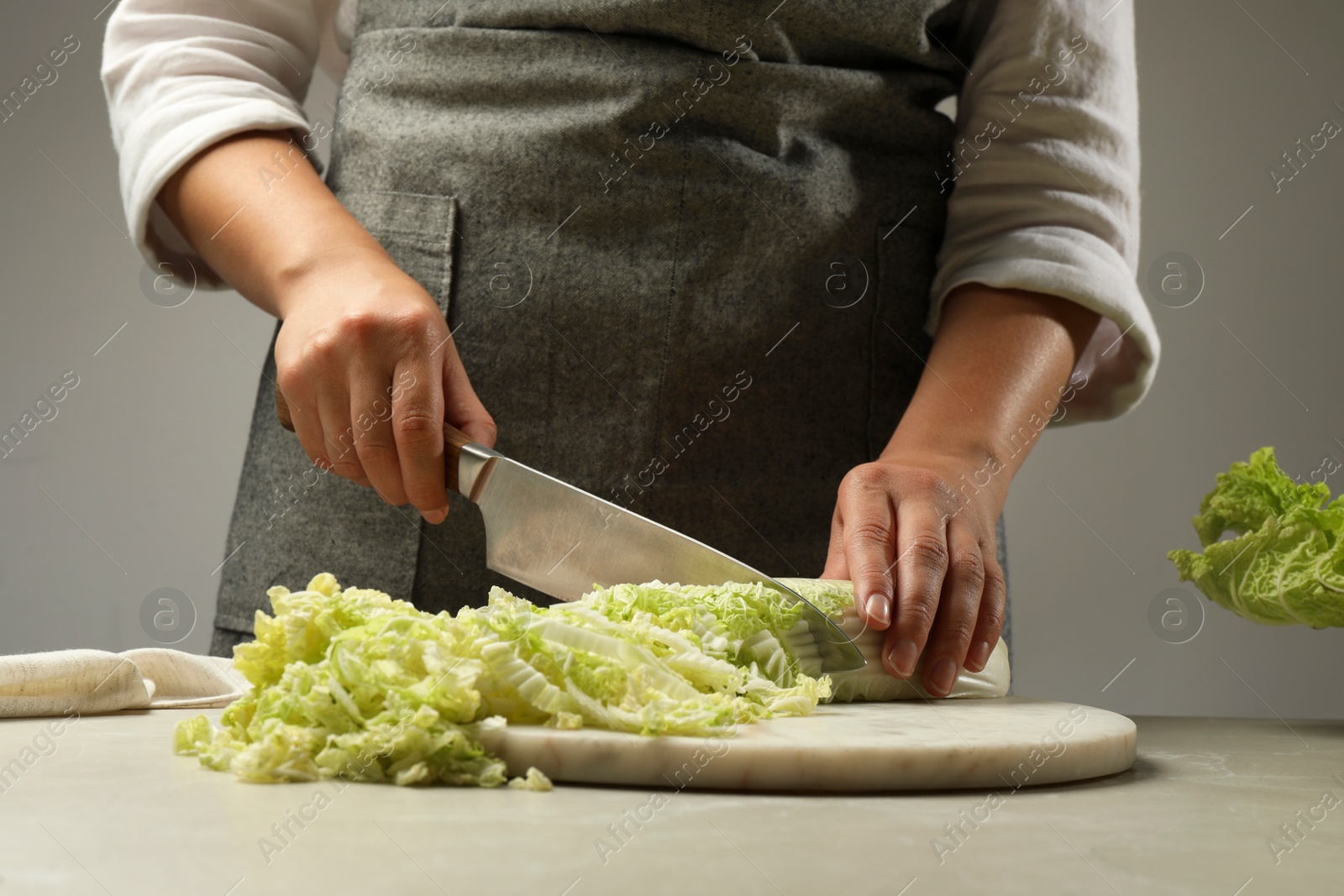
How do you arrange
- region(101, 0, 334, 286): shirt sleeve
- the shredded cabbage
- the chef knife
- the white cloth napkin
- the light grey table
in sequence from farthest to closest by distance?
region(101, 0, 334, 286): shirt sleeve → the chef knife → the white cloth napkin → the shredded cabbage → the light grey table

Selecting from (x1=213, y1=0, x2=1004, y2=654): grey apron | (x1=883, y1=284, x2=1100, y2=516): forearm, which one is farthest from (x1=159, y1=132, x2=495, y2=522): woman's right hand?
(x1=883, y1=284, x2=1100, y2=516): forearm

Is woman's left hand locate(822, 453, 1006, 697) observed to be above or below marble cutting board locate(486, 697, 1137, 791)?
above

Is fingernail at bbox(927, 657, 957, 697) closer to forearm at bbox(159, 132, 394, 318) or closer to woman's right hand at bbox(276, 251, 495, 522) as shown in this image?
woman's right hand at bbox(276, 251, 495, 522)

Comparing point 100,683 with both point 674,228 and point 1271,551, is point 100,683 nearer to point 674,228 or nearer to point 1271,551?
point 674,228

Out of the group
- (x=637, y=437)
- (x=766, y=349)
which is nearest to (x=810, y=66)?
A: (x=766, y=349)

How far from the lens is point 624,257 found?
1.49 meters

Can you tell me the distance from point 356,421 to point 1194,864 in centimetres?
90

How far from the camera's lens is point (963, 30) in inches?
65.6

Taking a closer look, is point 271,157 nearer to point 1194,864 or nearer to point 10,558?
point 1194,864

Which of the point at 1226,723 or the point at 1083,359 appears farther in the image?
the point at 1083,359

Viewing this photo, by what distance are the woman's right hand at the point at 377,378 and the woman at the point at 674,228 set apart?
5.1 inches

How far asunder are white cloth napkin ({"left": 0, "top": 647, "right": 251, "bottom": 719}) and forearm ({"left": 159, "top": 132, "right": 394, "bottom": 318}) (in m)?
0.43

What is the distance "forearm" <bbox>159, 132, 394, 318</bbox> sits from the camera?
133 cm

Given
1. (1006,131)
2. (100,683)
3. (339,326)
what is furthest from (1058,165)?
(100,683)
